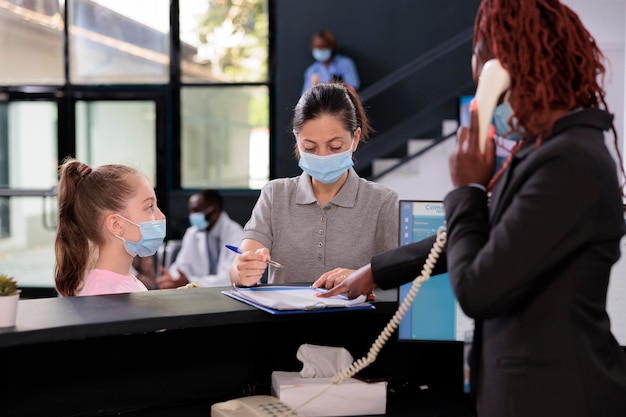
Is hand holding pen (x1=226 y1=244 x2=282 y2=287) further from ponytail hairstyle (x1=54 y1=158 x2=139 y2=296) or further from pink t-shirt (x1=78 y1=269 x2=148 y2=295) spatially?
ponytail hairstyle (x1=54 y1=158 x2=139 y2=296)

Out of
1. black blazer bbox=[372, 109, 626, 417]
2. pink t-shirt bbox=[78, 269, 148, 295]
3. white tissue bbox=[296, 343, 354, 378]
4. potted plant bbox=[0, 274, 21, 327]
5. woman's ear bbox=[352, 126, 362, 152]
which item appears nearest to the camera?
black blazer bbox=[372, 109, 626, 417]

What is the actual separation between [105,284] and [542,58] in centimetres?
138

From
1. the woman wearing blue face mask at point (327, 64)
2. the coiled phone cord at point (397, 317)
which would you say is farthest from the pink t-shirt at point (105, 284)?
the woman wearing blue face mask at point (327, 64)

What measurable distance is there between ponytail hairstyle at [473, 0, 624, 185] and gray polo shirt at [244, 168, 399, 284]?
108cm

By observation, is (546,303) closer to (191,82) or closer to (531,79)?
(531,79)

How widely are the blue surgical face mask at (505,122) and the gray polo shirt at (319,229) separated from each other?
1.00m

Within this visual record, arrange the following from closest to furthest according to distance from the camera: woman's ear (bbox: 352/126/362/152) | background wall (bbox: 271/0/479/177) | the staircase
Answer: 1. woman's ear (bbox: 352/126/362/152)
2. the staircase
3. background wall (bbox: 271/0/479/177)

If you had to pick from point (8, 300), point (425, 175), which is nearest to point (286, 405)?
point (8, 300)

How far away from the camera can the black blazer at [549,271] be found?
1201 mm

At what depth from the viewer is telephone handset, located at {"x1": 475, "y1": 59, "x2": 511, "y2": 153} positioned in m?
1.28

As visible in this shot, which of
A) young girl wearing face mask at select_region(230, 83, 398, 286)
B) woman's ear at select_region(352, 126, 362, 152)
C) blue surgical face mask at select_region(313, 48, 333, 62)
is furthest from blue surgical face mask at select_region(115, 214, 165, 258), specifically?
blue surgical face mask at select_region(313, 48, 333, 62)

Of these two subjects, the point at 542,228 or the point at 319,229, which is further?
the point at 319,229

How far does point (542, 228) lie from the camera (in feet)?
3.91

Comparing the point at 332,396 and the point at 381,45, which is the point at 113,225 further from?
the point at 381,45
